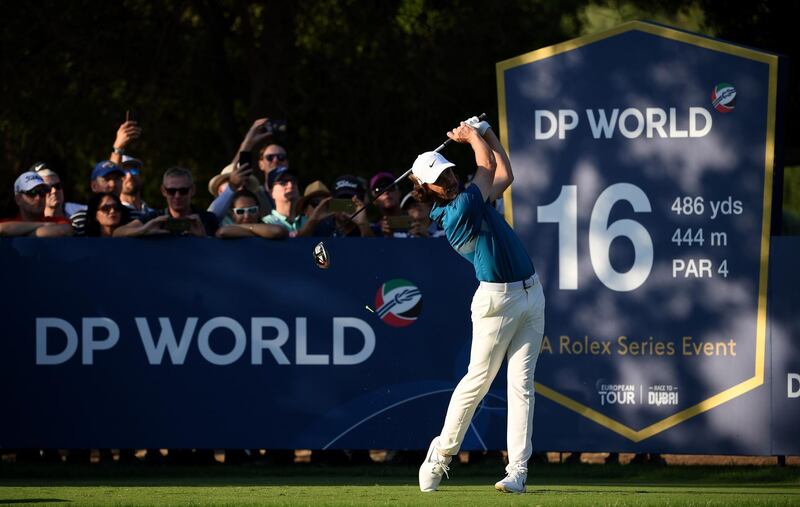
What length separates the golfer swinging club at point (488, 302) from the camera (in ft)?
33.4

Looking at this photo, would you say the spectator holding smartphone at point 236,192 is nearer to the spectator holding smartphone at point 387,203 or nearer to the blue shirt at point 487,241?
the spectator holding smartphone at point 387,203

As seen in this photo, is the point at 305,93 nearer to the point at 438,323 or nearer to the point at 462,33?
the point at 462,33

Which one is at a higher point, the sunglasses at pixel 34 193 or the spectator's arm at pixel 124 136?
the spectator's arm at pixel 124 136

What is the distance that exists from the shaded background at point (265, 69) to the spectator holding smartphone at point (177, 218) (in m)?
6.55

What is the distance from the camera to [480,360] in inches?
408

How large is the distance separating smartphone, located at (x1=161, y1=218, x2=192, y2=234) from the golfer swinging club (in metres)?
2.87

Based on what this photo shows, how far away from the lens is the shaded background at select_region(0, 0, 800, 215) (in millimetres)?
19688

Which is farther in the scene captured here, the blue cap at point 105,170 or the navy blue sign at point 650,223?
the blue cap at point 105,170

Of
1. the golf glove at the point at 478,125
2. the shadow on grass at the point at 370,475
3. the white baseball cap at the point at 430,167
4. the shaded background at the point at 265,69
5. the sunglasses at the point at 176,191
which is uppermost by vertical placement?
the shaded background at the point at 265,69

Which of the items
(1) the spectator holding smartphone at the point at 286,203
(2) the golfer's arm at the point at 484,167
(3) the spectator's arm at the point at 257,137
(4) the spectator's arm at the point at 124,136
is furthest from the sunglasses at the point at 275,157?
(2) the golfer's arm at the point at 484,167

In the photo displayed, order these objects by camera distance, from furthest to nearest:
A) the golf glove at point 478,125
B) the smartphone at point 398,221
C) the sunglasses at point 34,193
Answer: the sunglasses at point 34,193 < the smartphone at point 398,221 < the golf glove at point 478,125

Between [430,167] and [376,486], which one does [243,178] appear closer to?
[376,486]

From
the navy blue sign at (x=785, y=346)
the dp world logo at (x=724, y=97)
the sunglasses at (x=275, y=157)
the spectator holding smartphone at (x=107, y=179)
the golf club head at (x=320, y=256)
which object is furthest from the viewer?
the sunglasses at (x=275, y=157)

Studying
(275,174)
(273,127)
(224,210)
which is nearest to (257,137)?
(273,127)
